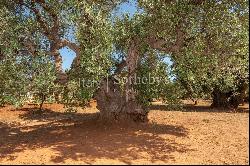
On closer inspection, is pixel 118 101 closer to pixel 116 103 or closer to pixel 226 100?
pixel 116 103

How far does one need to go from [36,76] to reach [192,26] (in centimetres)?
847

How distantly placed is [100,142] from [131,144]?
5.17 feet

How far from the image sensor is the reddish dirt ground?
16016 millimetres

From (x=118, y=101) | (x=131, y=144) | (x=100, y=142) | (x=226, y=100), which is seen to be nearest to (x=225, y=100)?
(x=226, y=100)

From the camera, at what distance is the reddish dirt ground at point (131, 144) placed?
16.0 metres

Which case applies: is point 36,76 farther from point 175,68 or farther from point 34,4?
point 175,68

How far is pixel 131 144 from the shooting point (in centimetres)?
1814

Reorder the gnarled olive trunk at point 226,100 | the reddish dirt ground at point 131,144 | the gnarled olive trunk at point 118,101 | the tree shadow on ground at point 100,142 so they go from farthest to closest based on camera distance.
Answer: the gnarled olive trunk at point 226,100, the gnarled olive trunk at point 118,101, the tree shadow on ground at point 100,142, the reddish dirt ground at point 131,144

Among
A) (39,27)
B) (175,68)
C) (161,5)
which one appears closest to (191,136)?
(175,68)

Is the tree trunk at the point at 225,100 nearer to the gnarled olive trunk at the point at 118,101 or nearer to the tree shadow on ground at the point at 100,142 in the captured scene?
the tree shadow on ground at the point at 100,142

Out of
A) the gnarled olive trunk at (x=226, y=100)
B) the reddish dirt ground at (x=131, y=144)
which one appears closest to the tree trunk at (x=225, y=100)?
the gnarled olive trunk at (x=226, y=100)

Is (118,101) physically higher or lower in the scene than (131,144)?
higher

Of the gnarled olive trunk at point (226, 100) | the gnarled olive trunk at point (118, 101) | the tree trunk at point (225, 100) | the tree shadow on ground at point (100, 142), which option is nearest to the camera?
the tree shadow on ground at point (100, 142)

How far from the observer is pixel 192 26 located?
20.3 metres
